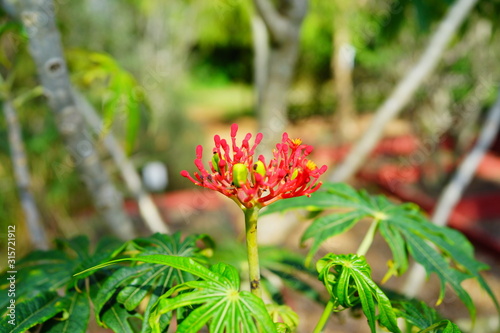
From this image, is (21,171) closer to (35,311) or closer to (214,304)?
(35,311)

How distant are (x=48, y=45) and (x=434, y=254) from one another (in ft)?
4.36

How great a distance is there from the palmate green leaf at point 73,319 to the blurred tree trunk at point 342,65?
24.4 feet

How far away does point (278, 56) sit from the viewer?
1.55 metres

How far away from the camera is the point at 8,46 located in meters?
2.57

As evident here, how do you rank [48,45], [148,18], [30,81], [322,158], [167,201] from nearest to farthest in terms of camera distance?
1. [48,45]
2. [30,81]
3. [167,201]
4. [322,158]
5. [148,18]

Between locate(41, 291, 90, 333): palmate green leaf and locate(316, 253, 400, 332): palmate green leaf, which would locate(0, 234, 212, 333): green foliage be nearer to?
locate(41, 291, 90, 333): palmate green leaf

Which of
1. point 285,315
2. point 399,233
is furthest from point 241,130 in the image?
point 285,315

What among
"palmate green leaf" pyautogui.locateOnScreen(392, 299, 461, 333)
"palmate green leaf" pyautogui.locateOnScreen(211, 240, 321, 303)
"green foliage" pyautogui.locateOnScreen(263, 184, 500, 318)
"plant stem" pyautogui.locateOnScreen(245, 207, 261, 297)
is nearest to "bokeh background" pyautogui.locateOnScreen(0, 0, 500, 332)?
"palmate green leaf" pyautogui.locateOnScreen(211, 240, 321, 303)

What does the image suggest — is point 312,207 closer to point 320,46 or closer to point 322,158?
point 322,158

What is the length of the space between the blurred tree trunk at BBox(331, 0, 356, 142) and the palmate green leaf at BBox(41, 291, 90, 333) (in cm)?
744

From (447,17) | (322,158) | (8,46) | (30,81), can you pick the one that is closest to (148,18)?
(322,158)

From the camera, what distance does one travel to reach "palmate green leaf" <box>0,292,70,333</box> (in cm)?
83

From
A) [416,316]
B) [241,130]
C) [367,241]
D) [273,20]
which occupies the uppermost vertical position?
[273,20]

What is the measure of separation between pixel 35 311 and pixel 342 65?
843cm
